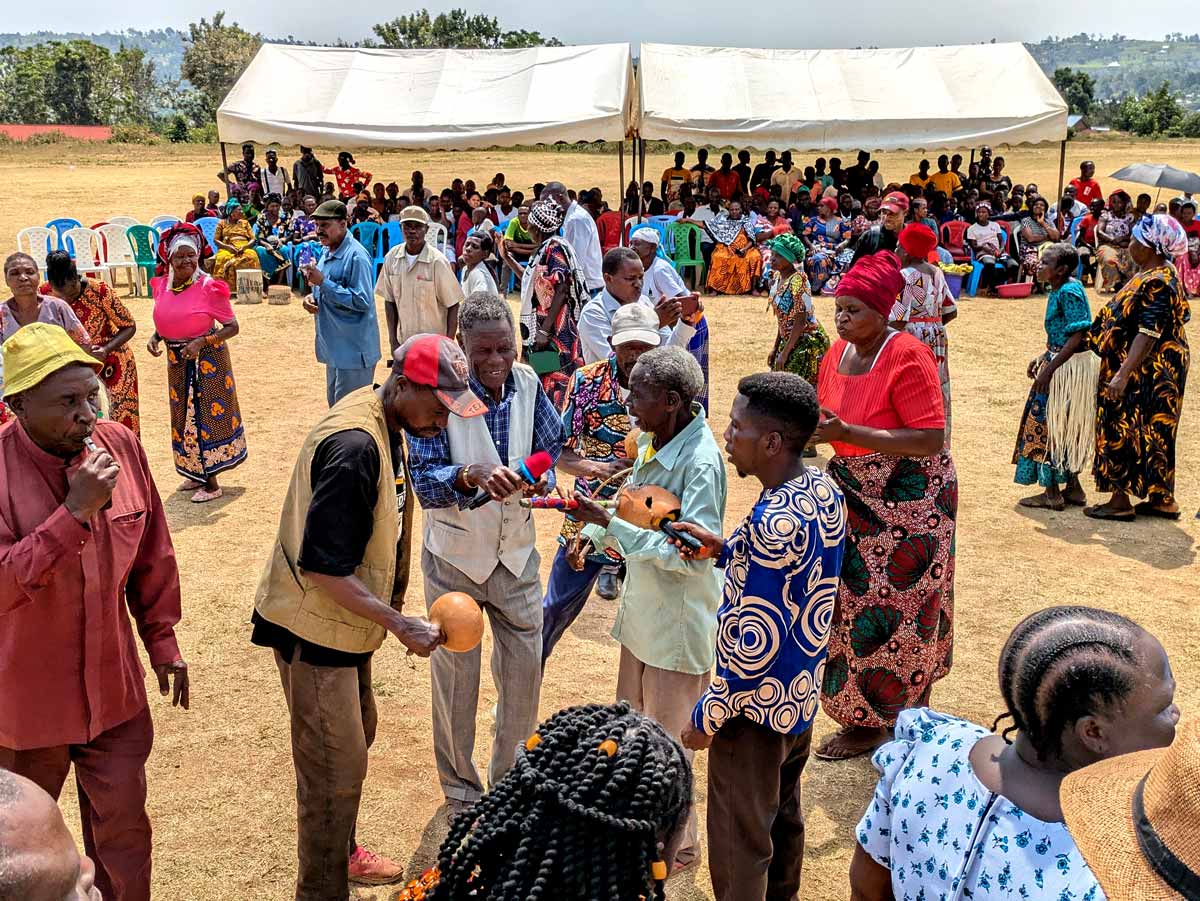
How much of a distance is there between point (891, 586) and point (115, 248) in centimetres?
1555

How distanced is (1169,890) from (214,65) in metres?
76.7

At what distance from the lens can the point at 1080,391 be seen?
7602 millimetres

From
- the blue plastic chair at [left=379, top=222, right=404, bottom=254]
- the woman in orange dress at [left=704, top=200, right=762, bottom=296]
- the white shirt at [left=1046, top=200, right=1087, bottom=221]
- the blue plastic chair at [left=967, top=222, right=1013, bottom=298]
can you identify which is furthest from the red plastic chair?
the blue plastic chair at [left=379, top=222, right=404, bottom=254]

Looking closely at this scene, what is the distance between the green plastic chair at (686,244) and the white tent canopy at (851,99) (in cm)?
165

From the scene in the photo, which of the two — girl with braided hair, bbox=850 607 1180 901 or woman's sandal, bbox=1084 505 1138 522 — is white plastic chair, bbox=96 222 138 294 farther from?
girl with braided hair, bbox=850 607 1180 901

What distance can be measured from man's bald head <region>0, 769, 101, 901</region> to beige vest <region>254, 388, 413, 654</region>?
1464 millimetres

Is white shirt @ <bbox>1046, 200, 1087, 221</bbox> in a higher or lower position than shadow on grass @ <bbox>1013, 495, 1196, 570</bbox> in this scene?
higher

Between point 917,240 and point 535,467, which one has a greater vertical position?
point 917,240

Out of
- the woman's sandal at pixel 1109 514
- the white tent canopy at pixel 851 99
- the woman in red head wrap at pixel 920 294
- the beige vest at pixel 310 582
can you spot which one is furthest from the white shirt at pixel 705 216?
the beige vest at pixel 310 582

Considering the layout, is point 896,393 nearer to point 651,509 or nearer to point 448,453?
point 651,509

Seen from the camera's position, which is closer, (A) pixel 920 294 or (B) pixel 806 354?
(A) pixel 920 294

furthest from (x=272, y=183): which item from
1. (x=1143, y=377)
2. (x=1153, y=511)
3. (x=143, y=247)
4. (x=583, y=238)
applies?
(x=1153, y=511)

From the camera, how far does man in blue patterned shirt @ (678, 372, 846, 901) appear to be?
3.04 metres

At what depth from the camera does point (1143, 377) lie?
7.39 metres
